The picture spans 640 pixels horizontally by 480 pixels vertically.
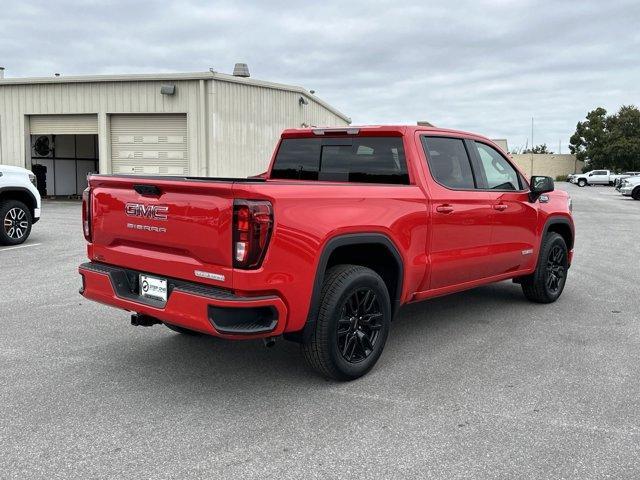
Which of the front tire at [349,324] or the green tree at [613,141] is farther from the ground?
the green tree at [613,141]

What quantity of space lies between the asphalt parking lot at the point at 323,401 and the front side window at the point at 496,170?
1309 millimetres

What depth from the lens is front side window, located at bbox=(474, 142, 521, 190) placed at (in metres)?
5.87

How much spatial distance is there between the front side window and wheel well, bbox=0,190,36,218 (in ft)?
26.6

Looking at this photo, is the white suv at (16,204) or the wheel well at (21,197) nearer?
the white suv at (16,204)

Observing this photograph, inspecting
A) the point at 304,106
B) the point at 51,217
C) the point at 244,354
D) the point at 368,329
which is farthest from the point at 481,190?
the point at 304,106

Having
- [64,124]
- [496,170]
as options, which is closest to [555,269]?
[496,170]

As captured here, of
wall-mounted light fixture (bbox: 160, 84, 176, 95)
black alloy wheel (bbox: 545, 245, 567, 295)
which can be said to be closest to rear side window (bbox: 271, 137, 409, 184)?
black alloy wheel (bbox: 545, 245, 567, 295)

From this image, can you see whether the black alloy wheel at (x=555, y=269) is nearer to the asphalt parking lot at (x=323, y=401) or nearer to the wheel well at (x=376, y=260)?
the asphalt parking lot at (x=323, y=401)

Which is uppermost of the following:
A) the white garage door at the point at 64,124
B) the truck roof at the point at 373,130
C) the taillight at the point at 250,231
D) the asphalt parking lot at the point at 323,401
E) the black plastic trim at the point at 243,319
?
the white garage door at the point at 64,124

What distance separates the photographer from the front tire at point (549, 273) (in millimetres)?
6637

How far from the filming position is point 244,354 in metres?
4.91

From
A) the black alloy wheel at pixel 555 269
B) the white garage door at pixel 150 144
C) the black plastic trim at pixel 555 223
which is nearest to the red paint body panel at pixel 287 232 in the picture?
the black plastic trim at pixel 555 223

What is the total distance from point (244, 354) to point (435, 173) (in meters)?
2.11

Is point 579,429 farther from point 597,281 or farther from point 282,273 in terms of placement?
point 597,281
